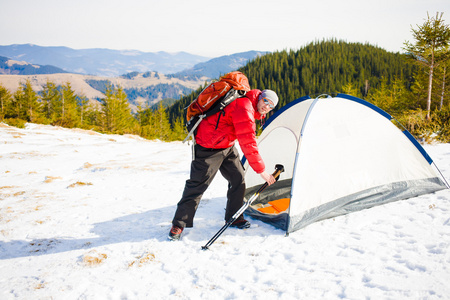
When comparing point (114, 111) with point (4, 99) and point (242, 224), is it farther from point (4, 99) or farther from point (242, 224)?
point (242, 224)

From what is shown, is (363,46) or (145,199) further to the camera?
(363,46)

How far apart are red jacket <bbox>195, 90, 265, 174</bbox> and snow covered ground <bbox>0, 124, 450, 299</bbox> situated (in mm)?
1315

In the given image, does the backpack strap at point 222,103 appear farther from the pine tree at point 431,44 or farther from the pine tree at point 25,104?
the pine tree at point 25,104

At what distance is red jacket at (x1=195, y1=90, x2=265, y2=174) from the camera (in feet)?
10.9

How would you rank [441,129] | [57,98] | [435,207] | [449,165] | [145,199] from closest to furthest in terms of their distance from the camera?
[435,207] → [145,199] → [449,165] → [441,129] → [57,98]

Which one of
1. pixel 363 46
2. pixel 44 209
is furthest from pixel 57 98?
pixel 363 46

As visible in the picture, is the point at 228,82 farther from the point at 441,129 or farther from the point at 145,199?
the point at 441,129

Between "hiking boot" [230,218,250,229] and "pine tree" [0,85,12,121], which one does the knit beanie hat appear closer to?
"hiking boot" [230,218,250,229]

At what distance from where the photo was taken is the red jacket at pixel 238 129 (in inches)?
131

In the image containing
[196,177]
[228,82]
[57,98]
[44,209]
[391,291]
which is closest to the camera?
[391,291]

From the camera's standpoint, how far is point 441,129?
1222cm

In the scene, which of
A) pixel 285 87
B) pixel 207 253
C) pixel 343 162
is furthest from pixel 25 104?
pixel 285 87

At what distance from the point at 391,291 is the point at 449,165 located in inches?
250

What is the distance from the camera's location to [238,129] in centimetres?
335
